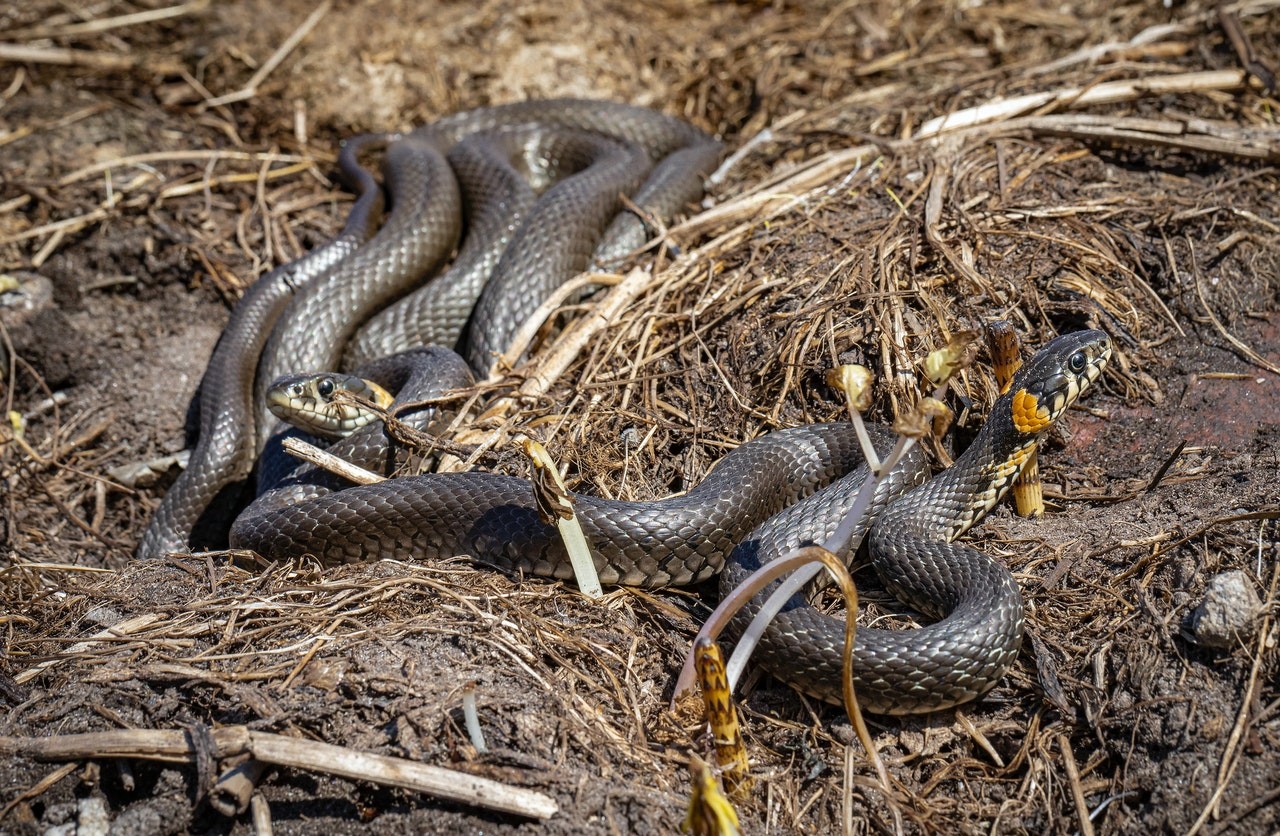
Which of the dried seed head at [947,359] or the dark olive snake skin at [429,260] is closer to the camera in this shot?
the dried seed head at [947,359]

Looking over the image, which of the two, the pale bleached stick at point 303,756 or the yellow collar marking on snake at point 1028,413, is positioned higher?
the yellow collar marking on snake at point 1028,413

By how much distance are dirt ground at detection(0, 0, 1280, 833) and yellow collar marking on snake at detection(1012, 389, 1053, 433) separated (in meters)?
0.57

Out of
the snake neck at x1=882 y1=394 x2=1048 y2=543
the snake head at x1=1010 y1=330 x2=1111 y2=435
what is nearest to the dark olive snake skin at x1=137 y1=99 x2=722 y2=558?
the snake neck at x1=882 y1=394 x2=1048 y2=543

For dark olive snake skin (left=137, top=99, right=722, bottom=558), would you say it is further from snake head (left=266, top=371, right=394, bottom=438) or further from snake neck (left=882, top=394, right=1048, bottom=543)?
snake neck (left=882, top=394, right=1048, bottom=543)

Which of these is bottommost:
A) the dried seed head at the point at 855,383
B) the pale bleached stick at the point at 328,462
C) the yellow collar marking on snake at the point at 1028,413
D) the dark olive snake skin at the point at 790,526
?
the dark olive snake skin at the point at 790,526

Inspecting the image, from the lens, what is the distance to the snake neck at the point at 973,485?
215 inches

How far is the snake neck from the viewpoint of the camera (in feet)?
17.9

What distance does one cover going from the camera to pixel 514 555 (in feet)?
17.7

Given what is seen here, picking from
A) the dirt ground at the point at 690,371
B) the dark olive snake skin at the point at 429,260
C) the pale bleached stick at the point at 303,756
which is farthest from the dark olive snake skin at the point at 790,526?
the pale bleached stick at the point at 303,756

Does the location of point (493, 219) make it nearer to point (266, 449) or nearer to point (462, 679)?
point (266, 449)

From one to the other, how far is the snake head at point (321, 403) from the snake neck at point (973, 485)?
137 inches

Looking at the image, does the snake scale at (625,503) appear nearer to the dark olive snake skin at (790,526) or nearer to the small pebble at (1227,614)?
the dark olive snake skin at (790,526)

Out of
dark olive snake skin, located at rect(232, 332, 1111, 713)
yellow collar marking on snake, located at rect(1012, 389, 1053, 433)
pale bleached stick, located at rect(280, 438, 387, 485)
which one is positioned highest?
yellow collar marking on snake, located at rect(1012, 389, 1053, 433)

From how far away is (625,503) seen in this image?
5.38m
